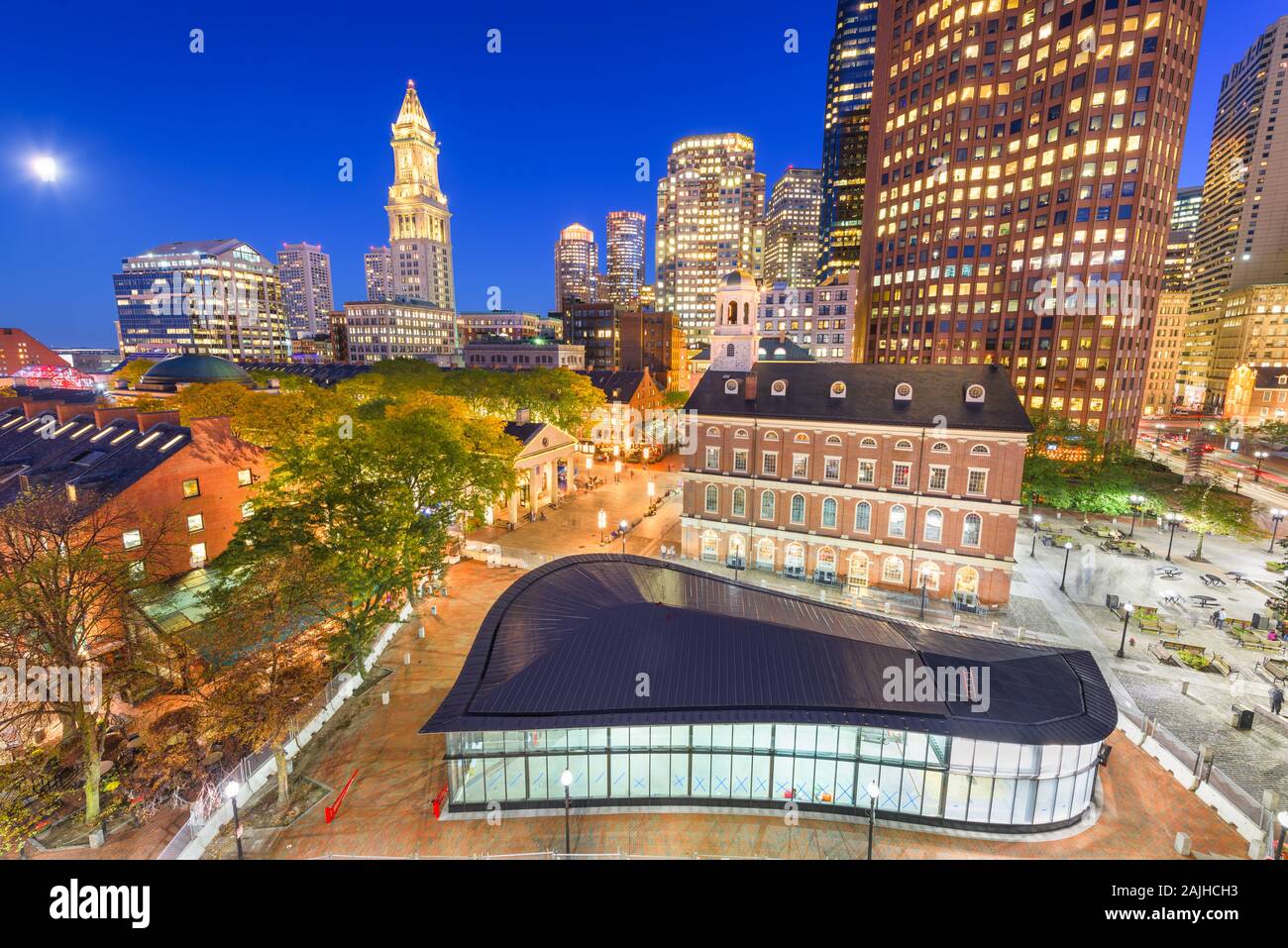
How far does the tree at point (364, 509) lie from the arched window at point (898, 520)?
99.0ft

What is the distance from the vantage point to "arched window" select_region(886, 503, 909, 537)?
142 feet

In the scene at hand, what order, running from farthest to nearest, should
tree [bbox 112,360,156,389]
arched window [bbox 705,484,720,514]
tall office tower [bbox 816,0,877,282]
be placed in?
tall office tower [bbox 816,0,877,282], tree [bbox 112,360,156,389], arched window [bbox 705,484,720,514]

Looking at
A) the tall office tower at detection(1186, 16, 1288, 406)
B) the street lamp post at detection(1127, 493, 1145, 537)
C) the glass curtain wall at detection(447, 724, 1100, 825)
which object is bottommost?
the glass curtain wall at detection(447, 724, 1100, 825)

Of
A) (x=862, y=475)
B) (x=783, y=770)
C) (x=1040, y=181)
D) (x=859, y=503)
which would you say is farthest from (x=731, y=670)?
(x=1040, y=181)

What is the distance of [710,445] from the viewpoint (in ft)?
162

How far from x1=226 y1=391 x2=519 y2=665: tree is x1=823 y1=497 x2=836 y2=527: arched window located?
26.1 meters

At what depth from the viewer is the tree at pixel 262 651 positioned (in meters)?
22.9

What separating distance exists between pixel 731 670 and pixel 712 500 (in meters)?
26.8

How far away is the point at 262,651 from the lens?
24.4m

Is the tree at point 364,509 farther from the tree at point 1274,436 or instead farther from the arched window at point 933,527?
the tree at point 1274,436

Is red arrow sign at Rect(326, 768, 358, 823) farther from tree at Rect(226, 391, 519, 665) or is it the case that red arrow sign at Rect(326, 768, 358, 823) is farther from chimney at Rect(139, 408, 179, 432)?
chimney at Rect(139, 408, 179, 432)
